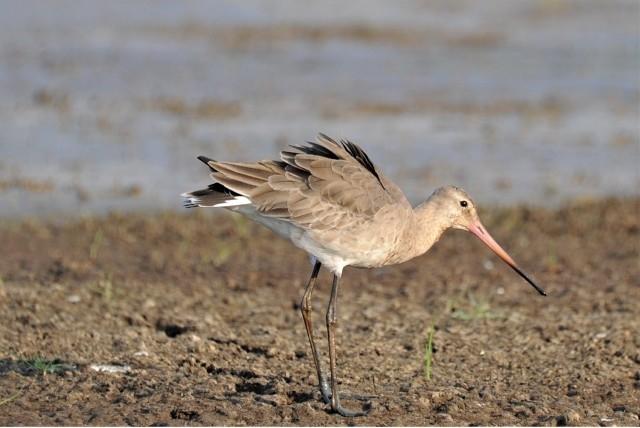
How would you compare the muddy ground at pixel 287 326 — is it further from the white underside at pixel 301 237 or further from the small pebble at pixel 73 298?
the white underside at pixel 301 237

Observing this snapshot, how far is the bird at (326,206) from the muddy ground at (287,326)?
506 millimetres

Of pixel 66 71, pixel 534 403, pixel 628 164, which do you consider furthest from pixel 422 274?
pixel 66 71

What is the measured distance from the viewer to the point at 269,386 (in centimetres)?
630

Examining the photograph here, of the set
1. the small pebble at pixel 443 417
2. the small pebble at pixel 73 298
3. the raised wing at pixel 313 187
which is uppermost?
the raised wing at pixel 313 187

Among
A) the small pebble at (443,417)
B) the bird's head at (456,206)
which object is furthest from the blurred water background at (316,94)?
the small pebble at (443,417)

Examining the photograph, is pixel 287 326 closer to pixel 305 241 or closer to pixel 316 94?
pixel 305 241

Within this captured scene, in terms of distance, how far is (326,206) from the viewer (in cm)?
622

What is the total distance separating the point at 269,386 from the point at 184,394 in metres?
0.47

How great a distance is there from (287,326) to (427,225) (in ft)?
4.79

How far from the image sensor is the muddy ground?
6.01 metres

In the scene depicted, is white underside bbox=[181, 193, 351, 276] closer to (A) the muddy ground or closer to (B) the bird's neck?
(B) the bird's neck

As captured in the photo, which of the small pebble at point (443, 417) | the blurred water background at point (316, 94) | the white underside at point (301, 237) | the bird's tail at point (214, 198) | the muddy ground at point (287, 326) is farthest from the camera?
the blurred water background at point (316, 94)

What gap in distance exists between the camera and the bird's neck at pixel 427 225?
6457 mm

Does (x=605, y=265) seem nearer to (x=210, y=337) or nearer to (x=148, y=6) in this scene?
(x=210, y=337)
